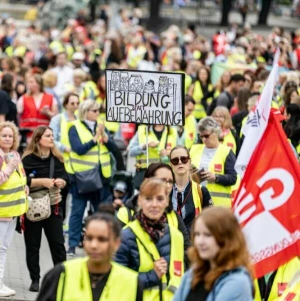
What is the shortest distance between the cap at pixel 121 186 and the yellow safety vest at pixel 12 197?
3.19 m

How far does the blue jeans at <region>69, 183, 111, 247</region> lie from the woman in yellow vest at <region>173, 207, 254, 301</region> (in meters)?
7.82

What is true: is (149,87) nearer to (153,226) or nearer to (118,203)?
(118,203)

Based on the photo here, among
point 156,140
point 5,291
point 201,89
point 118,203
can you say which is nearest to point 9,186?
point 5,291

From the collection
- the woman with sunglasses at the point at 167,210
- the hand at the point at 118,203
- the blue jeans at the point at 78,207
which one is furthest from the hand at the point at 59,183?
the woman with sunglasses at the point at 167,210

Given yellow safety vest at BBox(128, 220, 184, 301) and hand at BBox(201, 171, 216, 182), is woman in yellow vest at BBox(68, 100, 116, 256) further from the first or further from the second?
yellow safety vest at BBox(128, 220, 184, 301)

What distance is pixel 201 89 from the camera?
2116 cm

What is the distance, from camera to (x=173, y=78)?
12461 millimetres

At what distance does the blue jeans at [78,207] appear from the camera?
46.8 ft

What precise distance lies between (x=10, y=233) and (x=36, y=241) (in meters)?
0.41

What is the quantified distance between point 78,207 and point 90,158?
0.53 meters

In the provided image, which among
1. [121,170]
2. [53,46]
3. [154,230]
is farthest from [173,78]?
[53,46]

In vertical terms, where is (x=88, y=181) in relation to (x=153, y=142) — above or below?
below

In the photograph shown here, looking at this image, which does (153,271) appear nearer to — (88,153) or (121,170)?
(88,153)

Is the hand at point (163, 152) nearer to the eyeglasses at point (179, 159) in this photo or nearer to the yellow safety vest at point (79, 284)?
the eyeglasses at point (179, 159)
